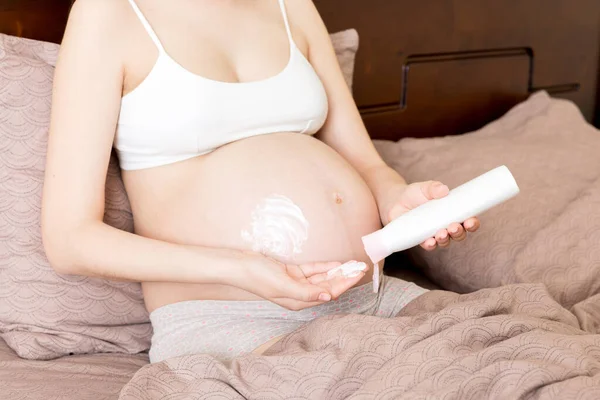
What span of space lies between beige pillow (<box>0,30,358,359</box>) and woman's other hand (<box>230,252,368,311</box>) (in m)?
0.30

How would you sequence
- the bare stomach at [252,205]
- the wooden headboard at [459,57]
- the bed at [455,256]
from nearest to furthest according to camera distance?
1. the bed at [455,256]
2. the bare stomach at [252,205]
3. the wooden headboard at [459,57]

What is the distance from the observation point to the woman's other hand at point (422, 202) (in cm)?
111

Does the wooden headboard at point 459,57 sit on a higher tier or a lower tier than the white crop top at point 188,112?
lower

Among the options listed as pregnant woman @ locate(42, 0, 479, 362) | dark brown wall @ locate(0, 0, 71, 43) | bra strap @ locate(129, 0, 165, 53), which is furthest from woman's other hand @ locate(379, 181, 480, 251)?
dark brown wall @ locate(0, 0, 71, 43)

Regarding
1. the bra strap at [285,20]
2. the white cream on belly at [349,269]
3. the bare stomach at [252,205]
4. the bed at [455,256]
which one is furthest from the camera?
the bra strap at [285,20]

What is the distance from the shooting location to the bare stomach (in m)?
1.16

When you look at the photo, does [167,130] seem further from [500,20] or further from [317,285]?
[500,20]

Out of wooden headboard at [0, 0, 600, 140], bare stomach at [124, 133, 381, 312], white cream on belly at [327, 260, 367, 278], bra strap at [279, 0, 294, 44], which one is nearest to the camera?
white cream on belly at [327, 260, 367, 278]

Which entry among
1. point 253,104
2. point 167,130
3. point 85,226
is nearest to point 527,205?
point 253,104

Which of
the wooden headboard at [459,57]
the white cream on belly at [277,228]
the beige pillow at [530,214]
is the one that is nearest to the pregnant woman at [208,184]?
the white cream on belly at [277,228]

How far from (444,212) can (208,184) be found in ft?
1.20

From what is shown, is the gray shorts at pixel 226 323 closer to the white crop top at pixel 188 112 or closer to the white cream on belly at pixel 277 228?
the white cream on belly at pixel 277 228

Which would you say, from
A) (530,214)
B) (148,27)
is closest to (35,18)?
(148,27)

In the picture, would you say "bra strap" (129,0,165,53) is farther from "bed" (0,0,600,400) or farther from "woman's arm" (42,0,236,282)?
"bed" (0,0,600,400)
